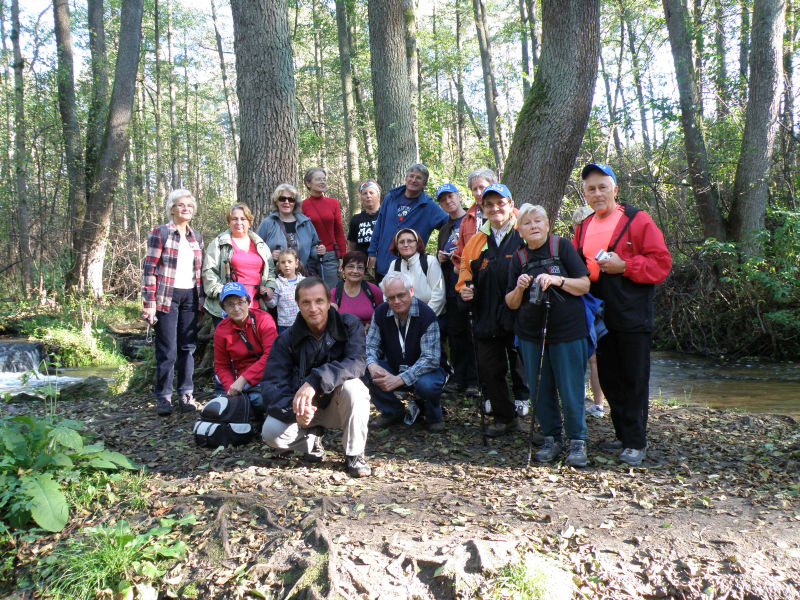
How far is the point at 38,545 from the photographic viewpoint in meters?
3.26

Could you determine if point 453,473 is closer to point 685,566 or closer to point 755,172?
point 685,566

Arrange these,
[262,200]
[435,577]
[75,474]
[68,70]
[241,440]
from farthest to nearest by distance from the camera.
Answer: [68,70] → [262,200] → [241,440] → [75,474] → [435,577]

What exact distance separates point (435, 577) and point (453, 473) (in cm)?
131

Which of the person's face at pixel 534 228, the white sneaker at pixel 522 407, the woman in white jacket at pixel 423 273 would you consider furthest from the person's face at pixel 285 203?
the white sneaker at pixel 522 407

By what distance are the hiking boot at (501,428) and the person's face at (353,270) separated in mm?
1855

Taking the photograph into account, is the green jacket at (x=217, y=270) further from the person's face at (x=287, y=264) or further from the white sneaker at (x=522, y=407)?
the white sneaker at (x=522, y=407)

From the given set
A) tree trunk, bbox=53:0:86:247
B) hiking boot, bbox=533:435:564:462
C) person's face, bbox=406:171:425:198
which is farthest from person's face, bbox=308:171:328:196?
tree trunk, bbox=53:0:86:247

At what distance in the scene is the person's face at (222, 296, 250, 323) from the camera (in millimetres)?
4727

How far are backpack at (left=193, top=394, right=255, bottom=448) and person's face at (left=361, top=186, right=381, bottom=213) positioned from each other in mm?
2870

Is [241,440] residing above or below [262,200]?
below

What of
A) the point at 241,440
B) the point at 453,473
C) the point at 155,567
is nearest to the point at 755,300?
the point at 453,473

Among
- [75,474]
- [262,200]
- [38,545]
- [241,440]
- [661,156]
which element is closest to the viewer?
[38,545]

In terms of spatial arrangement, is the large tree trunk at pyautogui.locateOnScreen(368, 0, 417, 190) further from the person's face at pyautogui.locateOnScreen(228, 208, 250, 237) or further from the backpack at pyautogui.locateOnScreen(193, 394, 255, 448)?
the backpack at pyautogui.locateOnScreen(193, 394, 255, 448)

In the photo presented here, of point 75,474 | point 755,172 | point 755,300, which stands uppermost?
point 755,172
